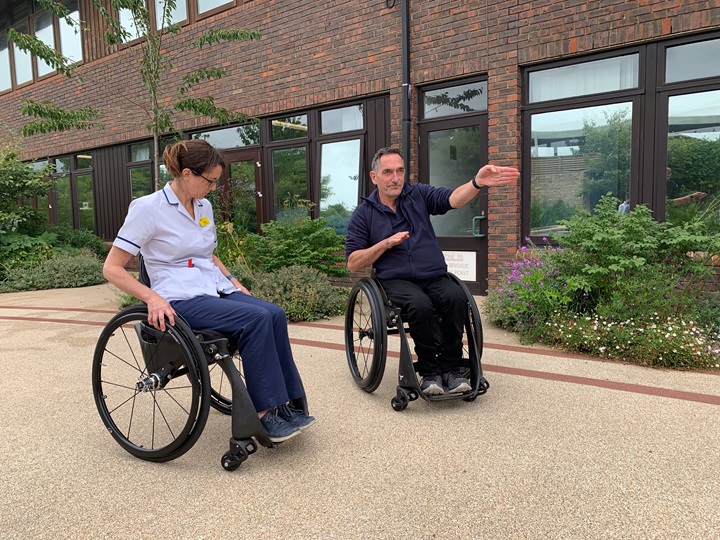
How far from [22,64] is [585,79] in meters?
13.3

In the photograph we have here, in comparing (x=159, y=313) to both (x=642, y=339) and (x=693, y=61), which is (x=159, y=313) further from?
(x=693, y=61)

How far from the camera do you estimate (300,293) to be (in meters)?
5.70

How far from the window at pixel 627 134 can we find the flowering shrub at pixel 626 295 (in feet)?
2.89

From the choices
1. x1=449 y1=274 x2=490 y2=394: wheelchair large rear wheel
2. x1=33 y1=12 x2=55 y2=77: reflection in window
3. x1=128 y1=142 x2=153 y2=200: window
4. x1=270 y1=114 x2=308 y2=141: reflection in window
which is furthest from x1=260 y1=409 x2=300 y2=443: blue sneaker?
x1=33 y1=12 x2=55 y2=77: reflection in window

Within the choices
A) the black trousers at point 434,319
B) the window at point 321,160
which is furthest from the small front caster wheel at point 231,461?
the window at point 321,160

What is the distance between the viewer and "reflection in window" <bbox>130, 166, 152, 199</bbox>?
35.5ft

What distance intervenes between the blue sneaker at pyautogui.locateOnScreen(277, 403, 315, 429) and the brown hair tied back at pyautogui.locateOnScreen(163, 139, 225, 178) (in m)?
1.14

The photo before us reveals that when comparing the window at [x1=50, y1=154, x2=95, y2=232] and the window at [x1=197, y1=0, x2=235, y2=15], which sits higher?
the window at [x1=197, y1=0, x2=235, y2=15]

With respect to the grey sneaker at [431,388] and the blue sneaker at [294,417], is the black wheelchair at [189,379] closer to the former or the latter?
the blue sneaker at [294,417]

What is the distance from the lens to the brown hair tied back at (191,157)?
97.3 inches

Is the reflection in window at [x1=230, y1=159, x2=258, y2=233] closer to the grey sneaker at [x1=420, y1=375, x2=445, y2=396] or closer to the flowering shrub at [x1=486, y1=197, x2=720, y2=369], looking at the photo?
the flowering shrub at [x1=486, y1=197, x2=720, y2=369]

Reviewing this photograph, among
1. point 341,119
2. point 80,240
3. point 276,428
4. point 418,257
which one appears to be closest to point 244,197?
point 341,119

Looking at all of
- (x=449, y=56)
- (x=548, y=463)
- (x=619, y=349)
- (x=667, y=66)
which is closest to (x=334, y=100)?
(x=449, y=56)

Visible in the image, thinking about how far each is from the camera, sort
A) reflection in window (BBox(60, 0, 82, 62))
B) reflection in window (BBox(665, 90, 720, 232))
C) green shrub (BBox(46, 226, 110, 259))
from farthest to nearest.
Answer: reflection in window (BBox(60, 0, 82, 62)) < green shrub (BBox(46, 226, 110, 259)) < reflection in window (BBox(665, 90, 720, 232))
